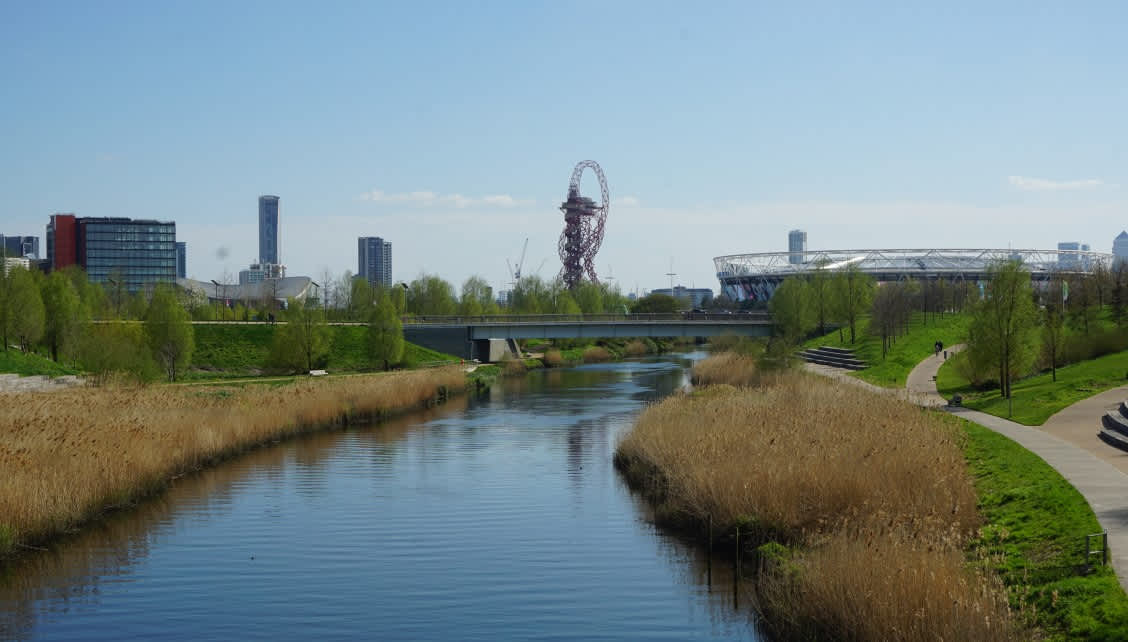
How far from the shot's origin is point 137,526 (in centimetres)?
2764

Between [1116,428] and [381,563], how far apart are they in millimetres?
20412

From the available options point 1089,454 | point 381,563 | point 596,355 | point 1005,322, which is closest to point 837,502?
point 1089,454

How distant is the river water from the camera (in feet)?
64.6

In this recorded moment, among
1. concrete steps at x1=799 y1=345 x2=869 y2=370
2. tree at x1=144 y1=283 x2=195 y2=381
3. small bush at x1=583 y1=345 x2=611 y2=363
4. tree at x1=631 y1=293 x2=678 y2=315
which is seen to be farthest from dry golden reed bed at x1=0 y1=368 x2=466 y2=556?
tree at x1=631 y1=293 x2=678 y2=315

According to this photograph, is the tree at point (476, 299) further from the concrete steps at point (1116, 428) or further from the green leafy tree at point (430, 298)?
the concrete steps at point (1116, 428)

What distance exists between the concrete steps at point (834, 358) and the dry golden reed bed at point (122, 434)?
111 ft

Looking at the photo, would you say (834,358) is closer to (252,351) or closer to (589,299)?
(252,351)

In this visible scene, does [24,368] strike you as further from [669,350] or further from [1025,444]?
[669,350]

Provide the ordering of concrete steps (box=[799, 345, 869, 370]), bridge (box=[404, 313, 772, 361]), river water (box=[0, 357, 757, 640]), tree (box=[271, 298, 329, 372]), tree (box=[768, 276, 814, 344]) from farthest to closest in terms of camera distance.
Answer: bridge (box=[404, 313, 772, 361])
tree (box=[768, 276, 814, 344])
concrete steps (box=[799, 345, 869, 370])
tree (box=[271, 298, 329, 372])
river water (box=[0, 357, 757, 640])

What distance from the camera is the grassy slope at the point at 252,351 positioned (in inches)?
3095

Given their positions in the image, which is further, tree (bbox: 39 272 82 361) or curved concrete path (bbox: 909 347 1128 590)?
tree (bbox: 39 272 82 361)

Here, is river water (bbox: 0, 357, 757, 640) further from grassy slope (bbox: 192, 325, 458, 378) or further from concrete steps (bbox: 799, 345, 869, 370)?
grassy slope (bbox: 192, 325, 458, 378)

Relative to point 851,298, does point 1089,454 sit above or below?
Result: below

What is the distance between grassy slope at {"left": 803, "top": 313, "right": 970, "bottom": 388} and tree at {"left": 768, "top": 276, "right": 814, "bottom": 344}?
211 centimetres
